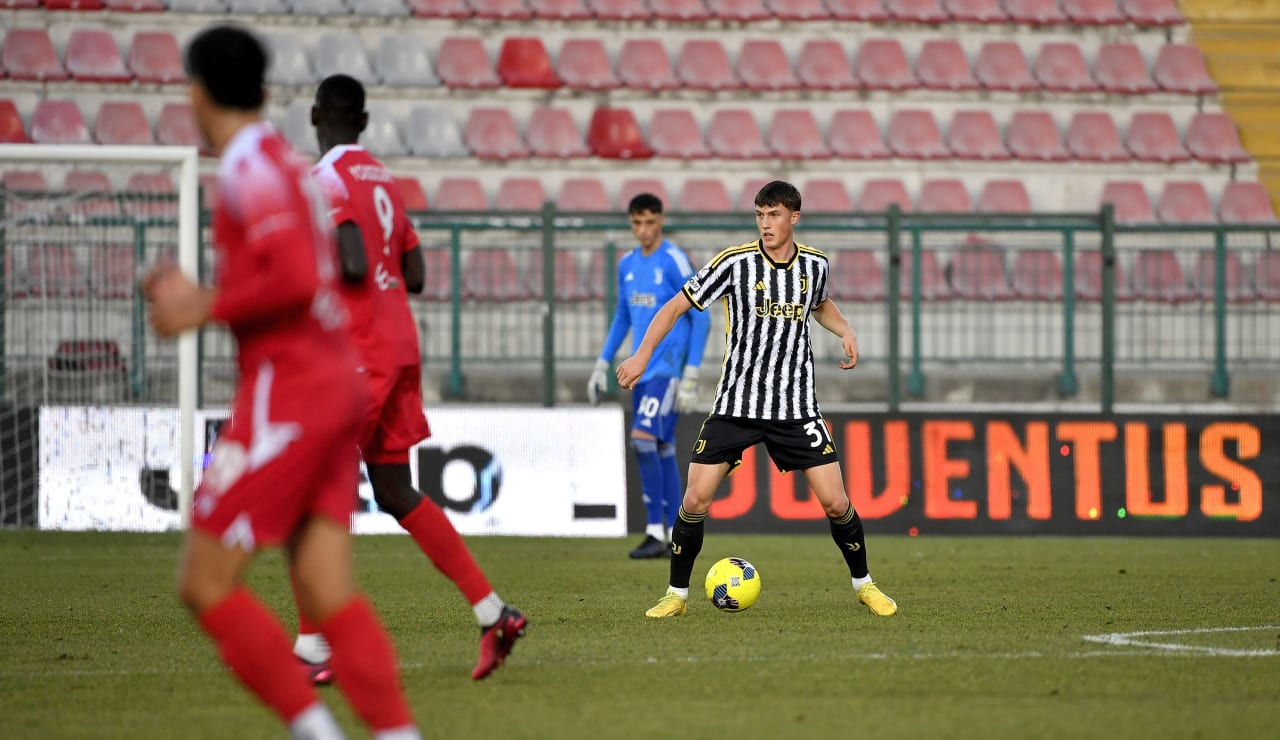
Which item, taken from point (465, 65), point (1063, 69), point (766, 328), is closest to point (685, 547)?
point (766, 328)

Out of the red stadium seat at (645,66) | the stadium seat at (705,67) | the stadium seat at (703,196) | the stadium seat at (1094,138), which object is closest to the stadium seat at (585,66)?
the red stadium seat at (645,66)

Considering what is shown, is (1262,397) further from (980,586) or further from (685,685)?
(685,685)

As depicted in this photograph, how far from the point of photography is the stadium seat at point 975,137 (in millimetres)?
19000

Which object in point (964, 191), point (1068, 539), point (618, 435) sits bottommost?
point (1068, 539)

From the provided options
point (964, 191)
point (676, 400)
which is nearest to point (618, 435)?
point (676, 400)

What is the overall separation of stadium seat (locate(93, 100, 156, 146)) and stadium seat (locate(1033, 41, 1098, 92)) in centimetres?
1011

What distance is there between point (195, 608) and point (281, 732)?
1081mm

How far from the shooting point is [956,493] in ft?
43.4

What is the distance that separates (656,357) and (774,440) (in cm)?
343

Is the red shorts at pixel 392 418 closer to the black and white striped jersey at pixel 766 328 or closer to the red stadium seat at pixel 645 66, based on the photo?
the black and white striped jersey at pixel 766 328

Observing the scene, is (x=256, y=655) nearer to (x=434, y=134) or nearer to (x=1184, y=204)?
(x=434, y=134)

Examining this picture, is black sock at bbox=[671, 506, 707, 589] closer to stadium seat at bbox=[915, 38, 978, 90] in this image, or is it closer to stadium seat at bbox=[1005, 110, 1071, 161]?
stadium seat at bbox=[1005, 110, 1071, 161]

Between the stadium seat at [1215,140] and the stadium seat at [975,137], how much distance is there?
2316mm

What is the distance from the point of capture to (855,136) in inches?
749
